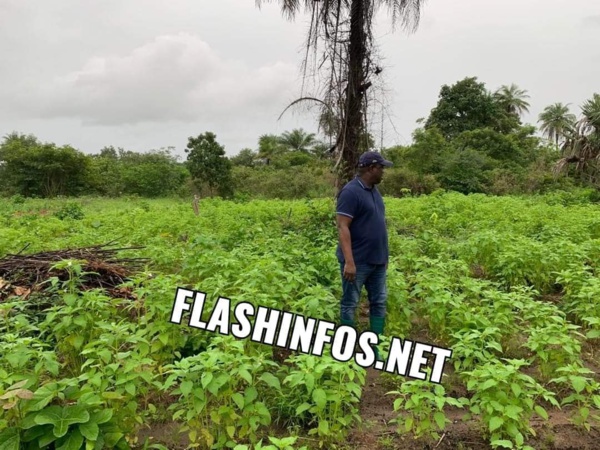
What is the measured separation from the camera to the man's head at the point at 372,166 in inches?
166

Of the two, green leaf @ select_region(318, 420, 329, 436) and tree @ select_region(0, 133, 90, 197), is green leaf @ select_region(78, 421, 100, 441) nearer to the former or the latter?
green leaf @ select_region(318, 420, 329, 436)

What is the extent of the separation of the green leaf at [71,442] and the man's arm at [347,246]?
238cm

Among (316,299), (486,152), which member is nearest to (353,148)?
(316,299)

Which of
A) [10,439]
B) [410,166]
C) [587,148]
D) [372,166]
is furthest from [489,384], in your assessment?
[410,166]

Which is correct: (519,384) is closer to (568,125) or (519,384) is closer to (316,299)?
(316,299)

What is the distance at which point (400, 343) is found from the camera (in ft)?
12.4

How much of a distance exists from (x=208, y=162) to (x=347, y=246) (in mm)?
25407

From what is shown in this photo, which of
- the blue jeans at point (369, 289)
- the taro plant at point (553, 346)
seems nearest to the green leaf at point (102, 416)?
the blue jeans at point (369, 289)

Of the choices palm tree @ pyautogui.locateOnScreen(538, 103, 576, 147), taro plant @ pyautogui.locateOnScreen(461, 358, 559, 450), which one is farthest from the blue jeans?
palm tree @ pyautogui.locateOnScreen(538, 103, 576, 147)

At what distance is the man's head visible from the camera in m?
4.23

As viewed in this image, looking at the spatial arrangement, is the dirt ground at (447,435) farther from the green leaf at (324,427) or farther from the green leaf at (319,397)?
the green leaf at (319,397)

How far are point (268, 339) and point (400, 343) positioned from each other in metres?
1.05

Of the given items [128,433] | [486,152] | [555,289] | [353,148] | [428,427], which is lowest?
[128,433]

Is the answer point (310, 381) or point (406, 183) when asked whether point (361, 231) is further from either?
point (406, 183)
